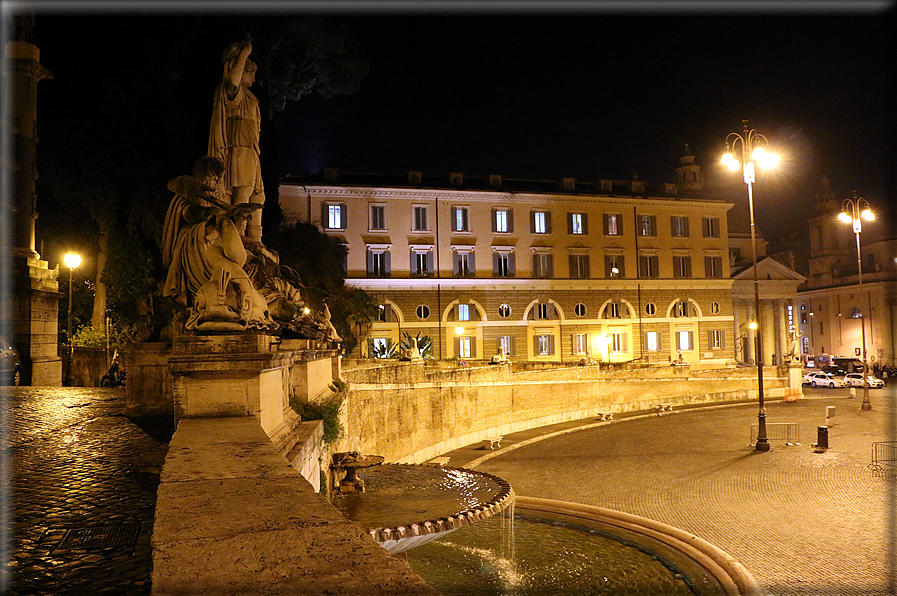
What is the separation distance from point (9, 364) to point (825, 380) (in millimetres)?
43898

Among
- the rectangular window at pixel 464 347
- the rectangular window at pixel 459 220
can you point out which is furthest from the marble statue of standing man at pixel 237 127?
the rectangular window at pixel 459 220

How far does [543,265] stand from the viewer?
43281 millimetres

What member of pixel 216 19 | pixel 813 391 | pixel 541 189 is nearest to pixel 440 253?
pixel 541 189

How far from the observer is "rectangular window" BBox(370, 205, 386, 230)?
39.7 m

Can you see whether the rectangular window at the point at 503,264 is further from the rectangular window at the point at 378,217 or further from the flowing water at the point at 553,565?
the flowing water at the point at 553,565

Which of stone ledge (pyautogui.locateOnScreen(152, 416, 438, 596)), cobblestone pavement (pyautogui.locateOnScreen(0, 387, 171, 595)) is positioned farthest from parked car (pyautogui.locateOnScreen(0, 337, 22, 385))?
stone ledge (pyautogui.locateOnScreen(152, 416, 438, 596))

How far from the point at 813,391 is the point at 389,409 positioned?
112 feet

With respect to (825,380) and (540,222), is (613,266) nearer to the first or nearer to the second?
(540,222)

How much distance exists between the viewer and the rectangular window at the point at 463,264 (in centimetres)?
4112

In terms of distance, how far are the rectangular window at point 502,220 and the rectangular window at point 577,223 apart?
436 cm

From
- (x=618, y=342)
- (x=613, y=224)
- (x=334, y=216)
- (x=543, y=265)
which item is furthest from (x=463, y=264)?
(x=618, y=342)

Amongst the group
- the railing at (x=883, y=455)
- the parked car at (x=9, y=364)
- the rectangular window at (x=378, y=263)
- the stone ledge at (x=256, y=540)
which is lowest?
the railing at (x=883, y=455)

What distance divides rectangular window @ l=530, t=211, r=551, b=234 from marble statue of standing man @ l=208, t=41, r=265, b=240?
34.8 m

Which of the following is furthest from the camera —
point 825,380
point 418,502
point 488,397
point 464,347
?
point 825,380
